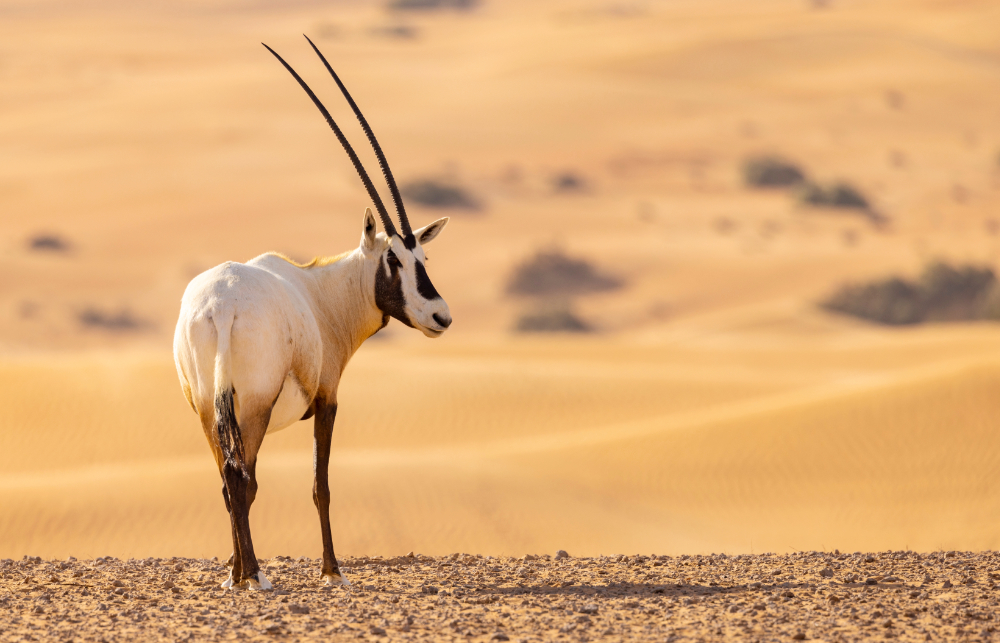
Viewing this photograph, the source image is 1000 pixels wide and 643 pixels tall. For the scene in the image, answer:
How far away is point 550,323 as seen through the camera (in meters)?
39.1

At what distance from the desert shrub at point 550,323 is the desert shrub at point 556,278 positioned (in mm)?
3398

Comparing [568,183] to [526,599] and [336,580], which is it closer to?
[336,580]

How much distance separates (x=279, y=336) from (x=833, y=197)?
4663 cm

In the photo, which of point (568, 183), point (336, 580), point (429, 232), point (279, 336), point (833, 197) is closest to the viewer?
point (279, 336)

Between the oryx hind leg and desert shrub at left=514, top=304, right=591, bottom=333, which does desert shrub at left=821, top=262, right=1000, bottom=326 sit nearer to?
desert shrub at left=514, top=304, right=591, bottom=333

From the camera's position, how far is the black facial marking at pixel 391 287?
27.1 ft

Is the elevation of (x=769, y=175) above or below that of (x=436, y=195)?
above

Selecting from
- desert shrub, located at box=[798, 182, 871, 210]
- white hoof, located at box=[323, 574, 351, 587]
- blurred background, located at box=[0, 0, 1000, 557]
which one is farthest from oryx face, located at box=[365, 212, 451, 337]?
desert shrub, located at box=[798, 182, 871, 210]

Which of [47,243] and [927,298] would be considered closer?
[927,298]

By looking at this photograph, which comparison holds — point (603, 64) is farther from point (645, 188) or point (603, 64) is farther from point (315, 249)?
point (315, 249)

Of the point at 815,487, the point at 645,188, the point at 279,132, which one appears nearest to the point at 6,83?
the point at 279,132

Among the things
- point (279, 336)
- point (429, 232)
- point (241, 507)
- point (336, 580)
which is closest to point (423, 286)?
point (429, 232)

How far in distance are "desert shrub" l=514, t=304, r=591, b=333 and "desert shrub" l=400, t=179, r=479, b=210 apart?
1251 centimetres

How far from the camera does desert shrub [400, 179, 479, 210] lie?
165ft
